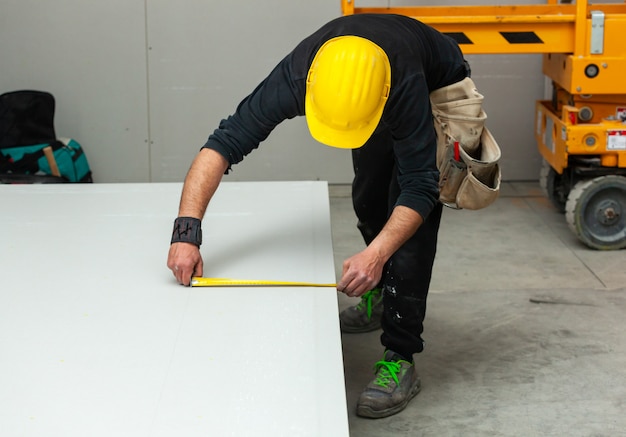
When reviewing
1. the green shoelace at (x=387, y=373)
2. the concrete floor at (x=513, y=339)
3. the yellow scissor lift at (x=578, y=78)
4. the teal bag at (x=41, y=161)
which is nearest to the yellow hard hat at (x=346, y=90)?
the green shoelace at (x=387, y=373)

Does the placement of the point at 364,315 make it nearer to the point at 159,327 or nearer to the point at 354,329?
the point at 354,329

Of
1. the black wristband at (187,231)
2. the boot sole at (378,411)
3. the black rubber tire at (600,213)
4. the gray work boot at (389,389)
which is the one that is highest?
the black wristband at (187,231)

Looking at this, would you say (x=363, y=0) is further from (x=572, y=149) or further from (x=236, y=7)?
(x=572, y=149)

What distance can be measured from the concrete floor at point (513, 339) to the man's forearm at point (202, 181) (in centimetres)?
82

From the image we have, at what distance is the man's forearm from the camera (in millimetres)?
2279

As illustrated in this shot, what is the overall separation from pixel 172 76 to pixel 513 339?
274cm

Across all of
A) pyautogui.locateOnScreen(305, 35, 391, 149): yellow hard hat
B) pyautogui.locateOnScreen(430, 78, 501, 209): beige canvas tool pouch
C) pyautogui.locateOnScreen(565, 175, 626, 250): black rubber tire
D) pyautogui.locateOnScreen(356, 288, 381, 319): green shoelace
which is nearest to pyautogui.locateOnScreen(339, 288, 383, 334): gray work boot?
pyautogui.locateOnScreen(356, 288, 381, 319): green shoelace

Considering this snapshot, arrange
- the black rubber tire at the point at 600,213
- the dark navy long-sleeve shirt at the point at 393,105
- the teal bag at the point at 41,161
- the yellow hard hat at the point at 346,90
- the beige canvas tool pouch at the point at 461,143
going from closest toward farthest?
the yellow hard hat at the point at 346,90 → the dark navy long-sleeve shirt at the point at 393,105 → the beige canvas tool pouch at the point at 461,143 → the black rubber tire at the point at 600,213 → the teal bag at the point at 41,161

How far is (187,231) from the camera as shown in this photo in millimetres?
2219

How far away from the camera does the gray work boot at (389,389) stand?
2559 millimetres

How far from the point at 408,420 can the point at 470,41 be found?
1.85 m

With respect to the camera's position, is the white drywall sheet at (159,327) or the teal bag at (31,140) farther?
the teal bag at (31,140)

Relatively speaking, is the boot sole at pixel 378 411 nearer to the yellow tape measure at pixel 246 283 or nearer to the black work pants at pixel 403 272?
the black work pants at pixel 403 272

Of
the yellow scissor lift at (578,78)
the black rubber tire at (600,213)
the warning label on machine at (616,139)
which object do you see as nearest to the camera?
the yellow scissor lift at (578,78)
